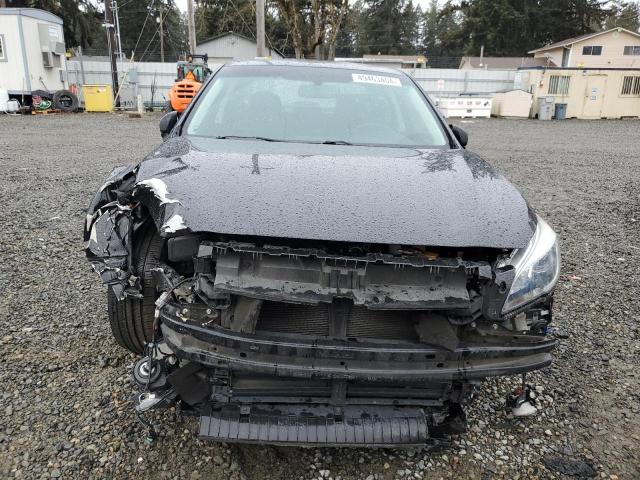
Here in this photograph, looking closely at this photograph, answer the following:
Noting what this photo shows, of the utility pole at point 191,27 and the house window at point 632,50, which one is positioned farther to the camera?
the house window at point 632,50

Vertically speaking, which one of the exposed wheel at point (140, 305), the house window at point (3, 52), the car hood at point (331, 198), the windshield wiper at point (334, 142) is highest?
the house window at point (3, 52)

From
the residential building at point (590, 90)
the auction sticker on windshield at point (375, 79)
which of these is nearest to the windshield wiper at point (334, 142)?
the auction sticker on windshield at point (375, 79)

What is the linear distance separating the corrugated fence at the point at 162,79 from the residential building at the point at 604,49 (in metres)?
16.6

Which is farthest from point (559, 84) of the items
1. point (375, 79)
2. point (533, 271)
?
point (533, 271)

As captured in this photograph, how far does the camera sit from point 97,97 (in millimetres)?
19125

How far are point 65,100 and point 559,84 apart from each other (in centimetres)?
1958

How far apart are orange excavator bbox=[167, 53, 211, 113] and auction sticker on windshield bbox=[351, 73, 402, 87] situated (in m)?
9.96

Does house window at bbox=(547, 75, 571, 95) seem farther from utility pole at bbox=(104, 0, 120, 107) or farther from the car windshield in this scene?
the car windshield

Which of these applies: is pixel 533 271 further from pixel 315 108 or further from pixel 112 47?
pixel 112 47

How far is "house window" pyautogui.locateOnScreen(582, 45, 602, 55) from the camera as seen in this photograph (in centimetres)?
3638

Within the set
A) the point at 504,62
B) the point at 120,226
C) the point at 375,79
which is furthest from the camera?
the point at 504,62

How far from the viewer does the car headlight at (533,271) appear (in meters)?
1.97

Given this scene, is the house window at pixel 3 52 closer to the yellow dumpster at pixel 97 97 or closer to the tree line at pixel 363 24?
the yellow dumpster at pixel 97 97

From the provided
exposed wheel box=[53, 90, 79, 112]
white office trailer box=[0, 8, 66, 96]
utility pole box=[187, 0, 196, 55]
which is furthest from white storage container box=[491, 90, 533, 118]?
white office trailer box=[0, 8, 66, 96]
